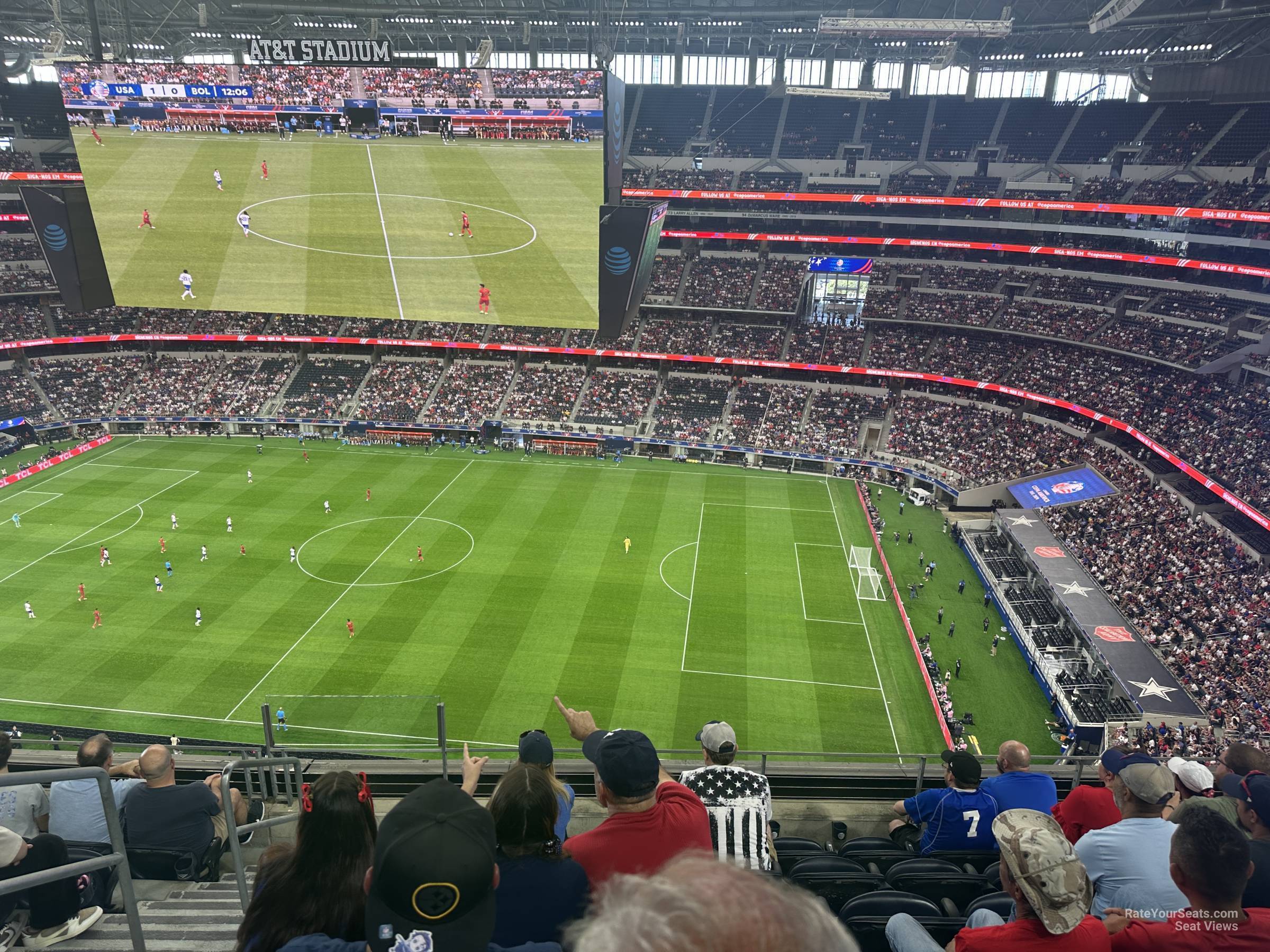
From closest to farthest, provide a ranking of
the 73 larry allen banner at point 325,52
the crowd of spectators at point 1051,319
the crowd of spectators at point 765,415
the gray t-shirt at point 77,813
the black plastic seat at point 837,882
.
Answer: the black plastic seat at point 837,882
the gray t-shirt at point 77,813
the 73 larry allen banner at point 325,52
the crowd of spectators at point 1051,319
the crowd of spectators at point 765,415

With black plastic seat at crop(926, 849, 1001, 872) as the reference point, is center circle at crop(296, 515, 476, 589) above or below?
below

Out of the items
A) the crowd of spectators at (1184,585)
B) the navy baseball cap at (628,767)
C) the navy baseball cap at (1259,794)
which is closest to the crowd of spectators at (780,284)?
the crowd of spectators at (1184,585)

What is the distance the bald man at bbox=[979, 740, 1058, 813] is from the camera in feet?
23.3

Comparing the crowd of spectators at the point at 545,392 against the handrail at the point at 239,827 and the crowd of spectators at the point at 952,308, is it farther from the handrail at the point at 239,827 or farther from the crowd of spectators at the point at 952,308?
the handrail at the point at 239,827

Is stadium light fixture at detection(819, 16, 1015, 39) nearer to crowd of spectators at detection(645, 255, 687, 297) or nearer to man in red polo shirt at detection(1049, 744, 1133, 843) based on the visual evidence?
crowd of spectators at detection(645, 255, 687, 297)

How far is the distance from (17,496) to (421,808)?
50319 mm

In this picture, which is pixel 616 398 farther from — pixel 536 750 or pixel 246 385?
pixel 536 750

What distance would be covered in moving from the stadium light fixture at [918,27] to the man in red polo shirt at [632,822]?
50.8 metres

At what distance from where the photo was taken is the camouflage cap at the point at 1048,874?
11.5 feet

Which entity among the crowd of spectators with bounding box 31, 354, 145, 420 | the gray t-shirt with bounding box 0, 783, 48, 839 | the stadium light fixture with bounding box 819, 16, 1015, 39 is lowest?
the crowd of spectators with bounding box 31, 354, 145, 420

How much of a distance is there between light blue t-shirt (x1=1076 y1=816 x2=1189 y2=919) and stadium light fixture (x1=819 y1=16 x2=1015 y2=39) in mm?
49515

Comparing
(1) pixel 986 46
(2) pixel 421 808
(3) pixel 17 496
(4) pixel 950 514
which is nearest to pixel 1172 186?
(1) pixel 986 46

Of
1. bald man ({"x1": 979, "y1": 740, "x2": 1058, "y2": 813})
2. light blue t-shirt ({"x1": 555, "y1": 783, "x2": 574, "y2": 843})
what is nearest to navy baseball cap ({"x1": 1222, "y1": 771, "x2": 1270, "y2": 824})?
bald man ({"x1": 979, "y1": 740, "x2": 1058, "y2": 813})

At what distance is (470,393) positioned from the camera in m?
55.8
